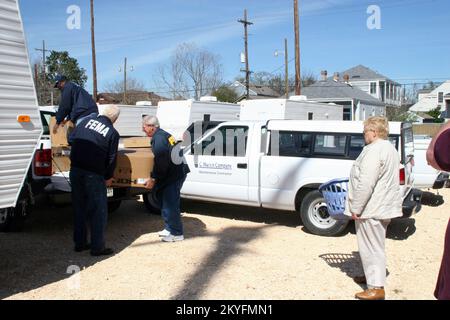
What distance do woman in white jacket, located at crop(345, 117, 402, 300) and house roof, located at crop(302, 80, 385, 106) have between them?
3335 cm

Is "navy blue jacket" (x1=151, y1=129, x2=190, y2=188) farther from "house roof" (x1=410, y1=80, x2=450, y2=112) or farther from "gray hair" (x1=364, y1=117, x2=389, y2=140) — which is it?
"house roof" (x1=410, y1=80, x2=450, y2=112)

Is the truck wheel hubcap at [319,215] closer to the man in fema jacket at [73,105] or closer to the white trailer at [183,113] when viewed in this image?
the man in fema jacket at [73,105]

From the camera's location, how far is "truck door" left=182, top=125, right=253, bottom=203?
7.87 metres

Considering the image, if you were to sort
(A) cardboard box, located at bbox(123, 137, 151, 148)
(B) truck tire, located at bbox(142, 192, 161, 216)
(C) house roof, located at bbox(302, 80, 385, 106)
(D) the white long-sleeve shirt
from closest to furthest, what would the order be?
(D) the white long-sleeve shirt → (A) cardboard box, located at bbox(123, 137, 151, 148) → (B) truck tire, located at bbox(142, 192, 161, 216) → (C) house roof, located at bbox(302, 80, 385, 106)

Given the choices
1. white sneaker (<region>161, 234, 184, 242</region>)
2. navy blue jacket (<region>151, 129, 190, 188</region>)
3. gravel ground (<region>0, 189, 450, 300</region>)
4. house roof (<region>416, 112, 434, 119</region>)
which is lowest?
gravel ground (<region>0, 189, 450, 300</region>)

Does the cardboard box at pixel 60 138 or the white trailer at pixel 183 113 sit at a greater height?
the white trailer at pixel 183 113

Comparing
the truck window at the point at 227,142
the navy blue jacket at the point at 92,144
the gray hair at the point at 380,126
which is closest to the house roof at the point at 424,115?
the truck window at the point at 227,142

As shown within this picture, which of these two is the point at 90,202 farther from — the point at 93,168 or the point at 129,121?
the point at 129,121

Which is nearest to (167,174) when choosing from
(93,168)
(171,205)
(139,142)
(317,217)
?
(171,205)

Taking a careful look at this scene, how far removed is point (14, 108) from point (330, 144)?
4608mm

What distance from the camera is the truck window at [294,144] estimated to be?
7.36m

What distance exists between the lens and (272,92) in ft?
209

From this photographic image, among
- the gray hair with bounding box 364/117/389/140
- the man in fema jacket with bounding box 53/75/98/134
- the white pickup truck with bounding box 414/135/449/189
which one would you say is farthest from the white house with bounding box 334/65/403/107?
the gray hair with bounding box 364/117/389/140
